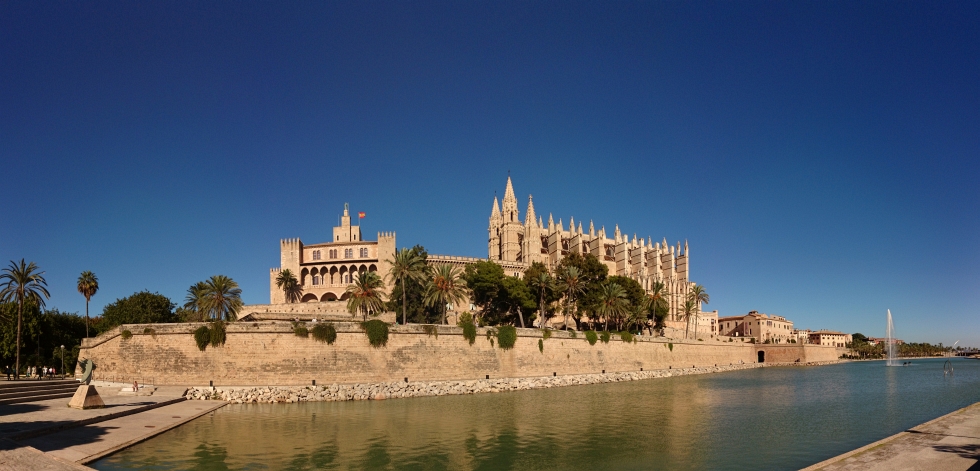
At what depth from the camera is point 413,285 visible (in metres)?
54.4

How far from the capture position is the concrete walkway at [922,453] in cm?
1261

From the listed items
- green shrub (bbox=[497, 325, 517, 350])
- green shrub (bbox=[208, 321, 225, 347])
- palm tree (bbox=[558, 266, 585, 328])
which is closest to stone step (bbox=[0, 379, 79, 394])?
green shrub (bbox=[208, 321, 225, 347])

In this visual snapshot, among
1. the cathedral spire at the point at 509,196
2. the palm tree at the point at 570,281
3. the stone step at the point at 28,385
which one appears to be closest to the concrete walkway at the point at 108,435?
the stone step at the point at 28,385

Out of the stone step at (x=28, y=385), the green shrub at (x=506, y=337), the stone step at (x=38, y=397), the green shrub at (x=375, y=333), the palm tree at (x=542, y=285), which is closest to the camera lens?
the stone step at (x=38, y=397)

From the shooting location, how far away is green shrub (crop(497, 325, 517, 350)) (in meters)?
40.5

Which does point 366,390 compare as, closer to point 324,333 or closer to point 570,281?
point 324,333

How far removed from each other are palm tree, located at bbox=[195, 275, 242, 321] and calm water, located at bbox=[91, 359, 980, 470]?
17.9m

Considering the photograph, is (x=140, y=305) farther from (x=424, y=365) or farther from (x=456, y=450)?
(x=456, y=450)

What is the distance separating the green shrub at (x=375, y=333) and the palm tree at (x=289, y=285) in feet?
112

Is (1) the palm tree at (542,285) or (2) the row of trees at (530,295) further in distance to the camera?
(1) the palm tree at (542,285)

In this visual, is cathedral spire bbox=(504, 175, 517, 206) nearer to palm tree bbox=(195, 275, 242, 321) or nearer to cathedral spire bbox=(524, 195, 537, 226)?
cathedral spire bbox=(524, 195, 537, 226)

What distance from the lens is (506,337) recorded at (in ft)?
133

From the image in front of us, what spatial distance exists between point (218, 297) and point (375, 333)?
15626mm

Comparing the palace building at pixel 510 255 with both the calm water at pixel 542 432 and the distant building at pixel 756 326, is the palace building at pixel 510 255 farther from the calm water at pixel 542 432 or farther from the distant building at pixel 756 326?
the calm water at pixel 542 432
